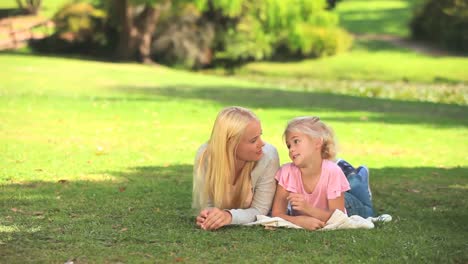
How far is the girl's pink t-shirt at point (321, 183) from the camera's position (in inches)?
252

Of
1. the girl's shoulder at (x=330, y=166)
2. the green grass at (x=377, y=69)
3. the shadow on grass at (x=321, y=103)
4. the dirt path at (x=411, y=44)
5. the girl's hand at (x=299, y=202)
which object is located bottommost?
the green grass at (x=377, y=69)

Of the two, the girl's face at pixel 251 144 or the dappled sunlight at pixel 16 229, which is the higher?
the girl's face at pixel 251 144

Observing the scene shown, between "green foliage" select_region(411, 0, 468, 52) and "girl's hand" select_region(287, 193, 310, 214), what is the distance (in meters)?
31.0

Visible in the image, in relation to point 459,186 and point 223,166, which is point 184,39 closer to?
point 459,186

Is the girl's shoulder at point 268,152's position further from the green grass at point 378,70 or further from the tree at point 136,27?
the tree at point 136,27

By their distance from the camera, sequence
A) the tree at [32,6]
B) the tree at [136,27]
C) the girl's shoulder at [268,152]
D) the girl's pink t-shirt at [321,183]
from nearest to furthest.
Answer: the girl's pink t-shirt at [321,183], the girl's shoulder at [268,152], the tree at [136,27], the tree at [32,6]

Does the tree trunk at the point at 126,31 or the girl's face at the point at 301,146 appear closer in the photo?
the girl's face at the point at 301,146

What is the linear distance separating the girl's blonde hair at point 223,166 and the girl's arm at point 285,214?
0.24 meters

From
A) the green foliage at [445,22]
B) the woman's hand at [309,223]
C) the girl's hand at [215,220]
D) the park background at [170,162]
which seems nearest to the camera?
the park background at [170,162]

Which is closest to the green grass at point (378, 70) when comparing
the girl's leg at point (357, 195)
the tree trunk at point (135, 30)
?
the tree trunk at point (135, 30)

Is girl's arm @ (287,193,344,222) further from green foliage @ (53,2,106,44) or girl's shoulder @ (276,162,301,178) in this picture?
green foliage @ (53,2,106,44)

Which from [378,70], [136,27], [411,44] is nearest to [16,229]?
[378,70]

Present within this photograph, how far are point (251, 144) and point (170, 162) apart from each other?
4271 mm

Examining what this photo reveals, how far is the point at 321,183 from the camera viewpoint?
6.46 m
